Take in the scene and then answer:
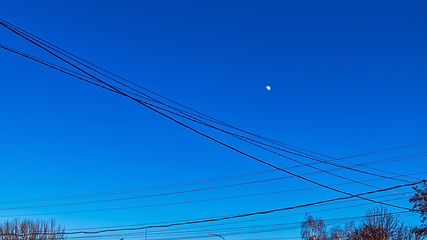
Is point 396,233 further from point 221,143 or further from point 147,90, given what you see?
point 147,90

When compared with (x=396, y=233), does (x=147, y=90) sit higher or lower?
higher

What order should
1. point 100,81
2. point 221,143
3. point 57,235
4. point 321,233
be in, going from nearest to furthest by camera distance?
1. point 100,81
2. point 221,143
3. point 57,235
4. point 321,233

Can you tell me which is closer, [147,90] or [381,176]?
[147,90]

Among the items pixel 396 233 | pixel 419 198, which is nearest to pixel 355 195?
pixel 419 198

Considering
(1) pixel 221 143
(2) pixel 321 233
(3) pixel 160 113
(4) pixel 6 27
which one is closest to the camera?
(4) pixel 6 27

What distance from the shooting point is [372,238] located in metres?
31.4

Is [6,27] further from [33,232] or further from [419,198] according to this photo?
[33,232]

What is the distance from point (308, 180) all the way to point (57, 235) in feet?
133

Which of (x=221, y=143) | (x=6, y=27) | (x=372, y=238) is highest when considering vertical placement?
(x=6, y=27)

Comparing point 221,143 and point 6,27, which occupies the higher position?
point 6,27

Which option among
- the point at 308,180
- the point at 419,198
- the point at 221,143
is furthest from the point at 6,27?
the point at 419,198

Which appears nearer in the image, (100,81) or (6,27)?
(6,27)

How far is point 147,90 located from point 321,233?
5258cm

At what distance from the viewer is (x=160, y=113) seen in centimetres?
1327
